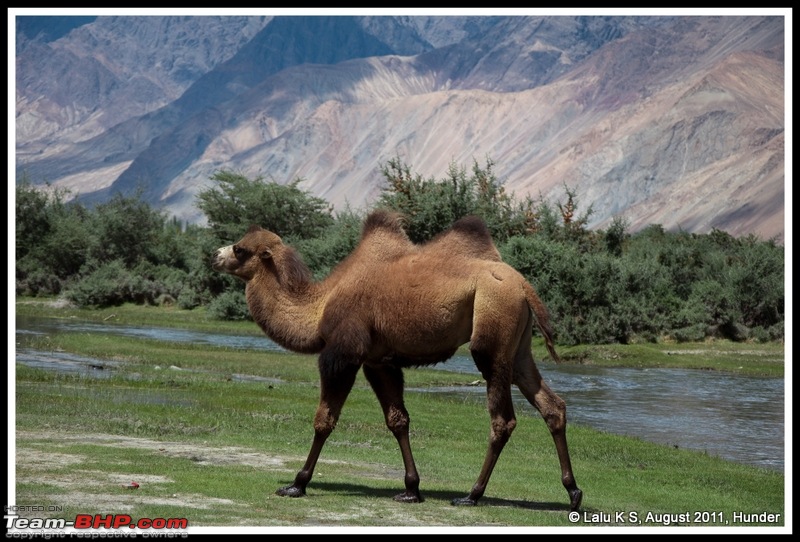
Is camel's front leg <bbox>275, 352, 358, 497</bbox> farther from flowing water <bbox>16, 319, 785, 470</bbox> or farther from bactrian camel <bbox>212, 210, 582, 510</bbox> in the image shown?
flowing water <bbox>16, 319, 785, 470</bbox>

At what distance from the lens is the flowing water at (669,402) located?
2311cm

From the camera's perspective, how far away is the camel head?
13.8 metres

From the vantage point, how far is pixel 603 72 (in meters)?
187

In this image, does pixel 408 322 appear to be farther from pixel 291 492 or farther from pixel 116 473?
pixel 116 473

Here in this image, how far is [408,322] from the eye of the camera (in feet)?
41.1

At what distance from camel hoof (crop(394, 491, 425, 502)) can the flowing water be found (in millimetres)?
10150

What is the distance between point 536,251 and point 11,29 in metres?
39.2

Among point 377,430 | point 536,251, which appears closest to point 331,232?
point 536,251

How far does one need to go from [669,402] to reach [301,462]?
1768 centimetres

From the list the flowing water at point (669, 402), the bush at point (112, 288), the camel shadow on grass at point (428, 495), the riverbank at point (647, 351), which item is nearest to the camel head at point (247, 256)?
the camel shadow on grass at point (428, 495)

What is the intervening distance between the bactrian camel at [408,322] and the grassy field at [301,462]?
807 millimetres

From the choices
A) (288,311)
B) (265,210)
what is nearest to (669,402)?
(288,311)

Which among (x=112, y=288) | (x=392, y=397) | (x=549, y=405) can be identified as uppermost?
(x=549, y=405)

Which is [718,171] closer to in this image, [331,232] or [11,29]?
[331,232]
